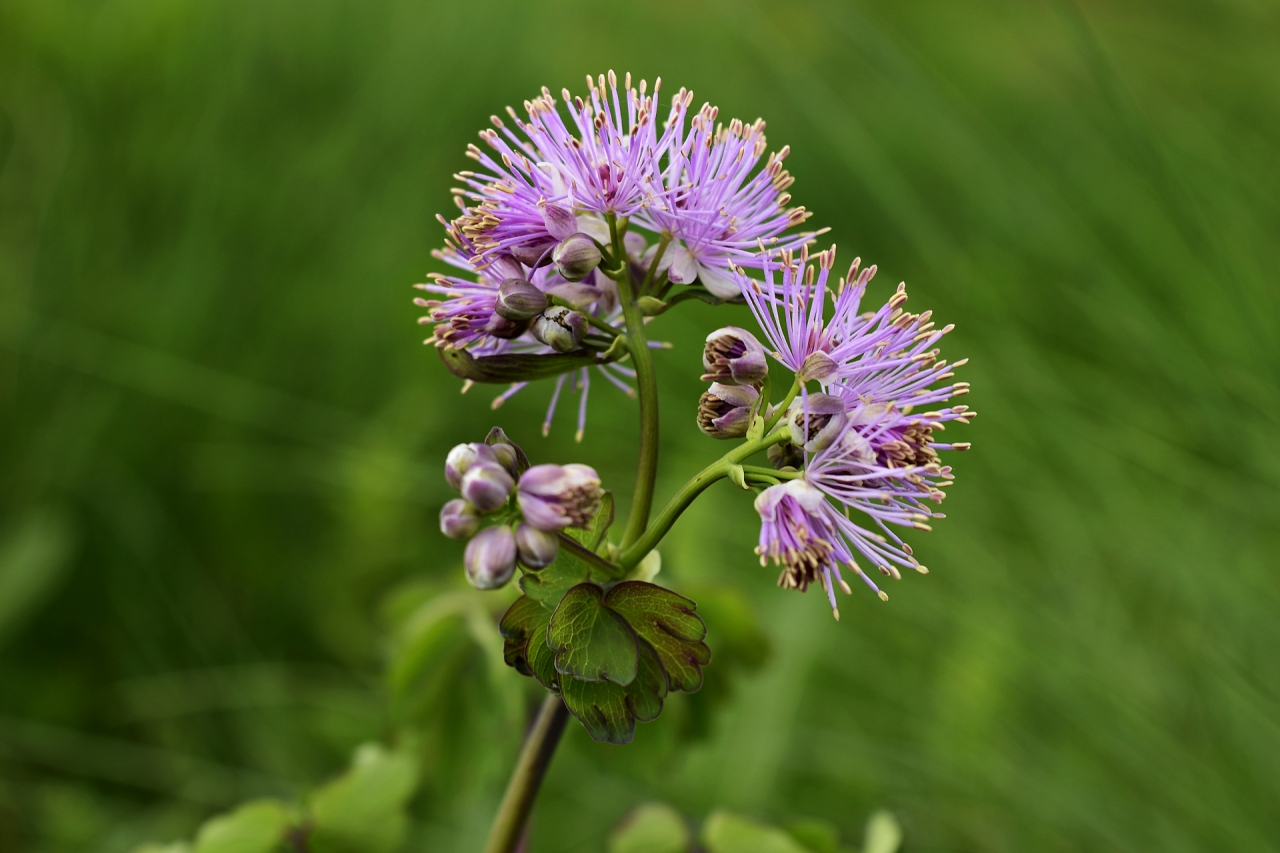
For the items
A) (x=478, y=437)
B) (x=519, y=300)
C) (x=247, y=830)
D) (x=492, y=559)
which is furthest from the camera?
(x=478, y=437)

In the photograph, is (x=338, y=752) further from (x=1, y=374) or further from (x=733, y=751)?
(x=1, y=374)

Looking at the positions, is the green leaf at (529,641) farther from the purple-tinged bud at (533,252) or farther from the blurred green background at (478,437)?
the blurred green background at (478,437)

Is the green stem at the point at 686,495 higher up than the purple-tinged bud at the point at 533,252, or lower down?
lower down

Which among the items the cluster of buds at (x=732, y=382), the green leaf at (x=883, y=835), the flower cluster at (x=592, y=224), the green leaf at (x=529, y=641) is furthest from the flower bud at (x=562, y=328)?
the green leaf at (x=883, y=835)

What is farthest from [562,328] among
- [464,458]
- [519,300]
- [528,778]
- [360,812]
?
[360,812]

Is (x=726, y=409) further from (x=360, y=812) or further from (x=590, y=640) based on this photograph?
(x=360, y=812)

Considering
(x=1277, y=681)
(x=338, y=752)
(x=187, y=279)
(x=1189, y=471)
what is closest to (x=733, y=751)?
(x=338, y=752)
